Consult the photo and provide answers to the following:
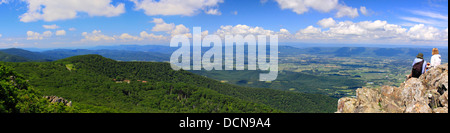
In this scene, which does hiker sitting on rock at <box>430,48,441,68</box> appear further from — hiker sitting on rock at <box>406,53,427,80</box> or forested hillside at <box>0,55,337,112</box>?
forested hillside at <box>0,55,337,112</box>

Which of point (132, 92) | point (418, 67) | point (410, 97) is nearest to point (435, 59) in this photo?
point (418, 67)

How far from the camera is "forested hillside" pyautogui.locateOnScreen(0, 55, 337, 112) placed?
73.1 m

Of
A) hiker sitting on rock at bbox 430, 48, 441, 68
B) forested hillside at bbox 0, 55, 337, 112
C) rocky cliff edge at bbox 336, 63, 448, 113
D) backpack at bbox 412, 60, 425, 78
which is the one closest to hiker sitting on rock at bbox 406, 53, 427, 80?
backpack at bbox 412, 60, 425, 78

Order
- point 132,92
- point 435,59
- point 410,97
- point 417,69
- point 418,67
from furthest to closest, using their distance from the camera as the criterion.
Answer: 1. point 132,92
2. point 417,69
3. point 418,67
4. point 410,97
5. point 435,59

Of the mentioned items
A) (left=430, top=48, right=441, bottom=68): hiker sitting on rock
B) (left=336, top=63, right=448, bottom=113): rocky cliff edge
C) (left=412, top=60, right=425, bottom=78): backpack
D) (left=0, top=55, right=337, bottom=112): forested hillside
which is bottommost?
(left=0, top=55, right=337, bottom=112): forested hillside

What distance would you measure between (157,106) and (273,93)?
8595 cm

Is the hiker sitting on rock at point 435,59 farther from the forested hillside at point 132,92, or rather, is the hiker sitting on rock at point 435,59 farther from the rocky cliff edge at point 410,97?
the forested hillside at point 132,92

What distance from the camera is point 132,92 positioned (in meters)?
89.3

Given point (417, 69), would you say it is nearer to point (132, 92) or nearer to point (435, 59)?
point (435, 59)

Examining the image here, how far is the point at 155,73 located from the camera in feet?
461
